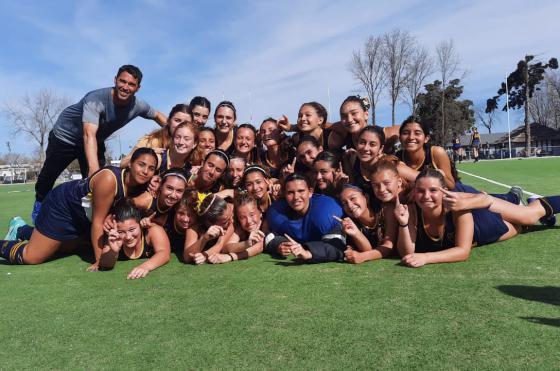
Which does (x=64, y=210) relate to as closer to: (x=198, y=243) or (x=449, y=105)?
(x=198, y=243)

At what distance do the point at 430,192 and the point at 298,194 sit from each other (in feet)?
4.56

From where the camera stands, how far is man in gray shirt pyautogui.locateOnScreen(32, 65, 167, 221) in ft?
18.9

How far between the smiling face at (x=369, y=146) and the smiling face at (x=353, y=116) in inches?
29.7

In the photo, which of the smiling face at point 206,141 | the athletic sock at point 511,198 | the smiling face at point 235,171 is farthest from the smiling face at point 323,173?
the athletic sock at point 511,198

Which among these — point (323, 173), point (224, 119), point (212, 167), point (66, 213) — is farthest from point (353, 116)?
point (66, 213)

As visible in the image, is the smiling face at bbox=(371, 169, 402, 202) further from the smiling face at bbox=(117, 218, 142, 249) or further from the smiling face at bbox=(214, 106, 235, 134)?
the smiling face at bbox=(214, 106, 235, 134)

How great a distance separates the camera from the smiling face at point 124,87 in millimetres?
5777

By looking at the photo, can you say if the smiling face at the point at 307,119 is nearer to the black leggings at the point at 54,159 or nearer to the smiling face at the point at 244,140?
the smiling face at the point at 244,140

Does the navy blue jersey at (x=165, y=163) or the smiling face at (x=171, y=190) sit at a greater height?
the navy blue jersey at (x=165, y=163)

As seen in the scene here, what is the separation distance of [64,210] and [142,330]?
2846 millimetres

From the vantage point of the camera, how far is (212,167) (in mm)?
5195

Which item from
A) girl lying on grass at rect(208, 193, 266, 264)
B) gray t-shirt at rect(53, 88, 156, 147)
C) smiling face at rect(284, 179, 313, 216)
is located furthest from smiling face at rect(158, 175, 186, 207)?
gray t-shirt at rect(53, 88, 156, 147)

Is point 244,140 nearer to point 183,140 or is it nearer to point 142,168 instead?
point 183,140

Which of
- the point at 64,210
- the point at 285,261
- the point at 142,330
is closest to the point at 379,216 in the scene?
the point at 285,261
